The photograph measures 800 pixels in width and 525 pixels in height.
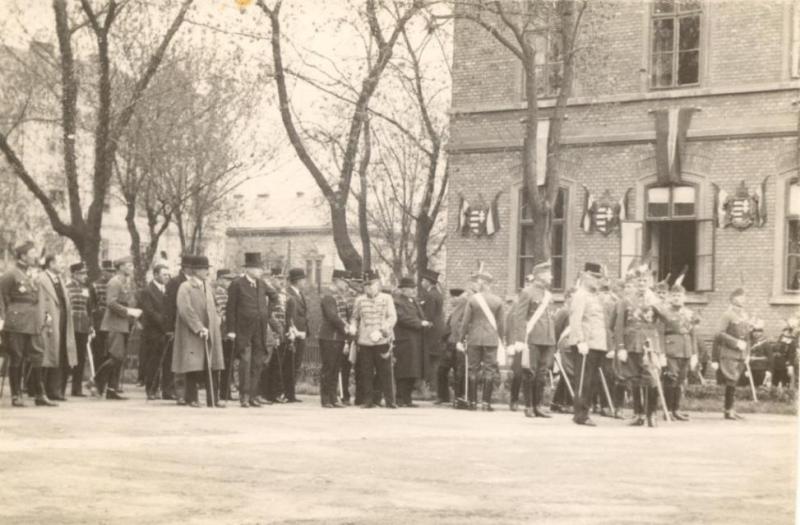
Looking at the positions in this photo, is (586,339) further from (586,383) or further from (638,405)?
(638,405)

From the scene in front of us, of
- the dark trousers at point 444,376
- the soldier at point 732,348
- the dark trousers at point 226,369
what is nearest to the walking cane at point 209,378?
the dark trousers at point 226,369

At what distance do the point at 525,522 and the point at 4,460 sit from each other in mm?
4160

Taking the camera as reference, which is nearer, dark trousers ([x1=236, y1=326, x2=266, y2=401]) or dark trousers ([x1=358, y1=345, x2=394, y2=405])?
dark trousers ([x1=236, y1=326, x2=266, y2=401])

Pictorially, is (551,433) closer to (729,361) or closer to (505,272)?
(729,361)

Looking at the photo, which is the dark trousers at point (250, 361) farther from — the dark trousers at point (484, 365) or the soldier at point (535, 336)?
the soldier at point (535, 336)

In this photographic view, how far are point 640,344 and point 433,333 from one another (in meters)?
4.14

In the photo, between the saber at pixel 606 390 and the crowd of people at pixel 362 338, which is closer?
the crowd of people at pixel 362 338

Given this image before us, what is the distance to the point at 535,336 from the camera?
53.8 feet

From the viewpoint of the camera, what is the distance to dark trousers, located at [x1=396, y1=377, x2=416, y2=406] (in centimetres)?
1823

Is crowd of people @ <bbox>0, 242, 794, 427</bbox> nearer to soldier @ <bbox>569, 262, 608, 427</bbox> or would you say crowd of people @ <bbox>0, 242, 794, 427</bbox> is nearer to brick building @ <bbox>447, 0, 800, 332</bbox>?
soldier @ <bbox>569, 262, 608, 427</bbox>

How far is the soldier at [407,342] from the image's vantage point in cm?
1825

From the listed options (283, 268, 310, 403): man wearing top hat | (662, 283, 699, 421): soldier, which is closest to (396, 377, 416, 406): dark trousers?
(283, 268, 310, 403): man wearing top hat

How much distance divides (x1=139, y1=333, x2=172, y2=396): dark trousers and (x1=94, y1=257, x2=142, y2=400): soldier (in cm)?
39

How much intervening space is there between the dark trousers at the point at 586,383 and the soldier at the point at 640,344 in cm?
29
